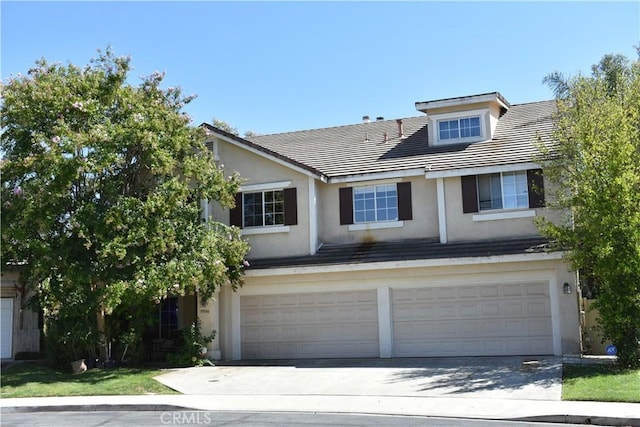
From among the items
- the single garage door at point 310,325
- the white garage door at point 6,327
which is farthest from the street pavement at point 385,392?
the white garage door at point 6,327

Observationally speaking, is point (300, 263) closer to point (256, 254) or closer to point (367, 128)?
point (256, 254)

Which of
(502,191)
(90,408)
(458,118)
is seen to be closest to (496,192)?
(502,191)

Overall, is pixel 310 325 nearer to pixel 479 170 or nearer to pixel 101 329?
pixel 101 329

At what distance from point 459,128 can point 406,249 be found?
15.9ft

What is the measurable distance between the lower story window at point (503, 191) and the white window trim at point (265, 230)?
19.1 ft

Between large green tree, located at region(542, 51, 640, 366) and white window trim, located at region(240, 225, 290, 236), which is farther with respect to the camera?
white window trim, located at region(240, 225, 290, 236)

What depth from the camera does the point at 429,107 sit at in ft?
75.4

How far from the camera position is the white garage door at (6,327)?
22.6 m

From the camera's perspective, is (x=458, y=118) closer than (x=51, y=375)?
No

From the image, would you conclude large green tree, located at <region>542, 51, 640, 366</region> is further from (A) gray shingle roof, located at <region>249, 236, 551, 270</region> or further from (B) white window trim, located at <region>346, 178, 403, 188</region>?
(B) white window trim, located at <region>346, 178, 403, 188</region>

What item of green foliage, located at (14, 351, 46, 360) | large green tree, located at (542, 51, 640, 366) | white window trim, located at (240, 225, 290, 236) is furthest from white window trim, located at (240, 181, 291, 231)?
large green tree, located at (542, 51, 640, 366)

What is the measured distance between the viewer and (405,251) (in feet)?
67.2

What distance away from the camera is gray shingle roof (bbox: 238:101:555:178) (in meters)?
21.1

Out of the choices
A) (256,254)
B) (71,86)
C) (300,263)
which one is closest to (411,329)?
(300,263)
